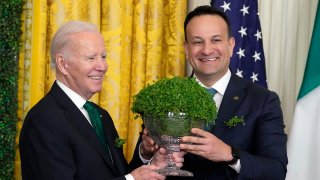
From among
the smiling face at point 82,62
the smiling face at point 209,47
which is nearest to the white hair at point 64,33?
the smiling face at point 82,62

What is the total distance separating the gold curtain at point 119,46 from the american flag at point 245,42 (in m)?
0.46

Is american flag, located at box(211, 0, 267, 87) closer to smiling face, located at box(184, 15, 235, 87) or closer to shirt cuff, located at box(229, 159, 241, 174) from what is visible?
smiling face, located at box(184, 15, 235, 87)

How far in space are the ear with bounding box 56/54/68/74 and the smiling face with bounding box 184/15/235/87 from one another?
25.7 inches

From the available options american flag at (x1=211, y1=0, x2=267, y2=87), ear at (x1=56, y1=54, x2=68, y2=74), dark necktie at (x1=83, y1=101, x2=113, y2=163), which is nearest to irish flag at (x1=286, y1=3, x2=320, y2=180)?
american flag at (x1=211, y1=0, x2=267, y2=87)

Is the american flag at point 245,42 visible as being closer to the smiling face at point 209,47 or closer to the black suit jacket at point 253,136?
the smiling face at point 209,47

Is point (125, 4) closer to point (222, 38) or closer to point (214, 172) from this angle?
point (222, 38)

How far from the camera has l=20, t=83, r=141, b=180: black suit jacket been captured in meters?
2.33

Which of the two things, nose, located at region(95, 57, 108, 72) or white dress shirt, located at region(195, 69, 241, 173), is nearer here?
nose, located at region(95, 57, 108, 72)

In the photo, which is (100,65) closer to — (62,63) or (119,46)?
(62,63)

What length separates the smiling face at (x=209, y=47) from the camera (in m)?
2.80

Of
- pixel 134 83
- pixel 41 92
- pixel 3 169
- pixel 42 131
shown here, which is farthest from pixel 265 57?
Answer: pixel 42 131

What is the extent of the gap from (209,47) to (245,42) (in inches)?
59.0

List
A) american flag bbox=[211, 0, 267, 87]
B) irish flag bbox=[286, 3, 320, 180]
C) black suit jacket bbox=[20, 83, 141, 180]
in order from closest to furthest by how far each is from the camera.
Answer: black suit jacket bbox=[20, 83, 141, 180] → irish flag bbox=[286, 3, 320, 180] → american flag bbox=[211, 0, 267, 87]

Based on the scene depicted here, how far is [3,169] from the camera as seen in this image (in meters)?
3.94
